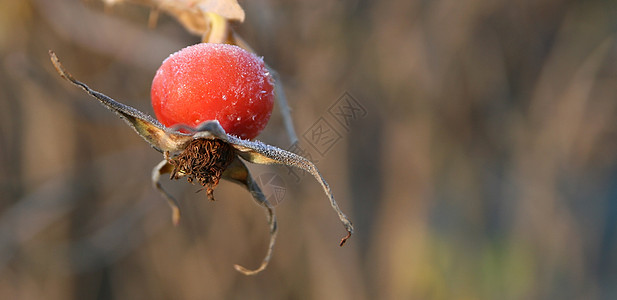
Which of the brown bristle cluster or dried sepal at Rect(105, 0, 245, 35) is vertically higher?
dried sepal at Rect(105, 0, 245, 35)

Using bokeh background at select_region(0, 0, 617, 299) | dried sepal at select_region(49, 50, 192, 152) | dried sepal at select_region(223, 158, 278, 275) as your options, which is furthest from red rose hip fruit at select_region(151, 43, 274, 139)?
bokeh background at select_region(0, 0, 617, 299)

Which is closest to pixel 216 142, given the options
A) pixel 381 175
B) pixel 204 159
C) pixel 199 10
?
pixel 204 159

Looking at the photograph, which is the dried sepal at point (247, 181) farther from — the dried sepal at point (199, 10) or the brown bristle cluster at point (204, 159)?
the dried sepal at point (199, 10)

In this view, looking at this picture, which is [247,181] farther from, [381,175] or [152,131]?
[381,175]

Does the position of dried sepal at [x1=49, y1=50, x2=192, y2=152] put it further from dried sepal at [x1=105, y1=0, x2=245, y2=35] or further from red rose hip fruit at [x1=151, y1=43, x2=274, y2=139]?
dried sepal at [x1=105, y1=0, x2=245, y2=35]

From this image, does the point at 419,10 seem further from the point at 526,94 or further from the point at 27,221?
the point at 27,221
